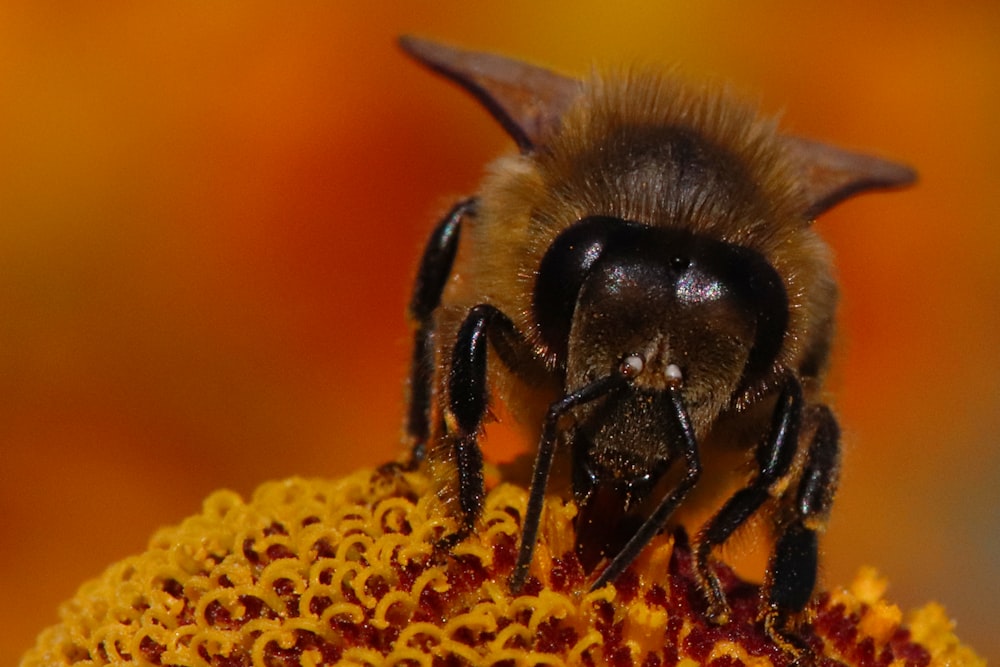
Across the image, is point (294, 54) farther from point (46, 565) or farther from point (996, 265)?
point (996, 265)

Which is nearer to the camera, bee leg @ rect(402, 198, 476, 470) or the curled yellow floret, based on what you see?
the curled yellow floret

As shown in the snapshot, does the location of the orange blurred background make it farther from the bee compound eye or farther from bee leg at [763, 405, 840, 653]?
the bee compound eye

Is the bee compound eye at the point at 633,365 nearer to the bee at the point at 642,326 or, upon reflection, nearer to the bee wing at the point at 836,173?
the bee at the point at 642,326

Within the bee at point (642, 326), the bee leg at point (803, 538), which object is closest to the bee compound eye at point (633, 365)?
the bee at point (642, 326)

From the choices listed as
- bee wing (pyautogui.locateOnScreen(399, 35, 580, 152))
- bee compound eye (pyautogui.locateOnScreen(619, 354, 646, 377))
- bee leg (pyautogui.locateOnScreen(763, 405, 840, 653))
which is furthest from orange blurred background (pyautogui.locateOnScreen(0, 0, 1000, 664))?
bee compound eye (pyautogui.locateOnScreen(619, 354, 646, 377))

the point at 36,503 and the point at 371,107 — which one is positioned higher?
the point at 371,107

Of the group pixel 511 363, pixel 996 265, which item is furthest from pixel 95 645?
pixel 996 265

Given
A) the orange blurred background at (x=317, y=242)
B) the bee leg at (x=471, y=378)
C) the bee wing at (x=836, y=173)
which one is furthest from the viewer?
the orange blurred background at (x=317, y=242)
